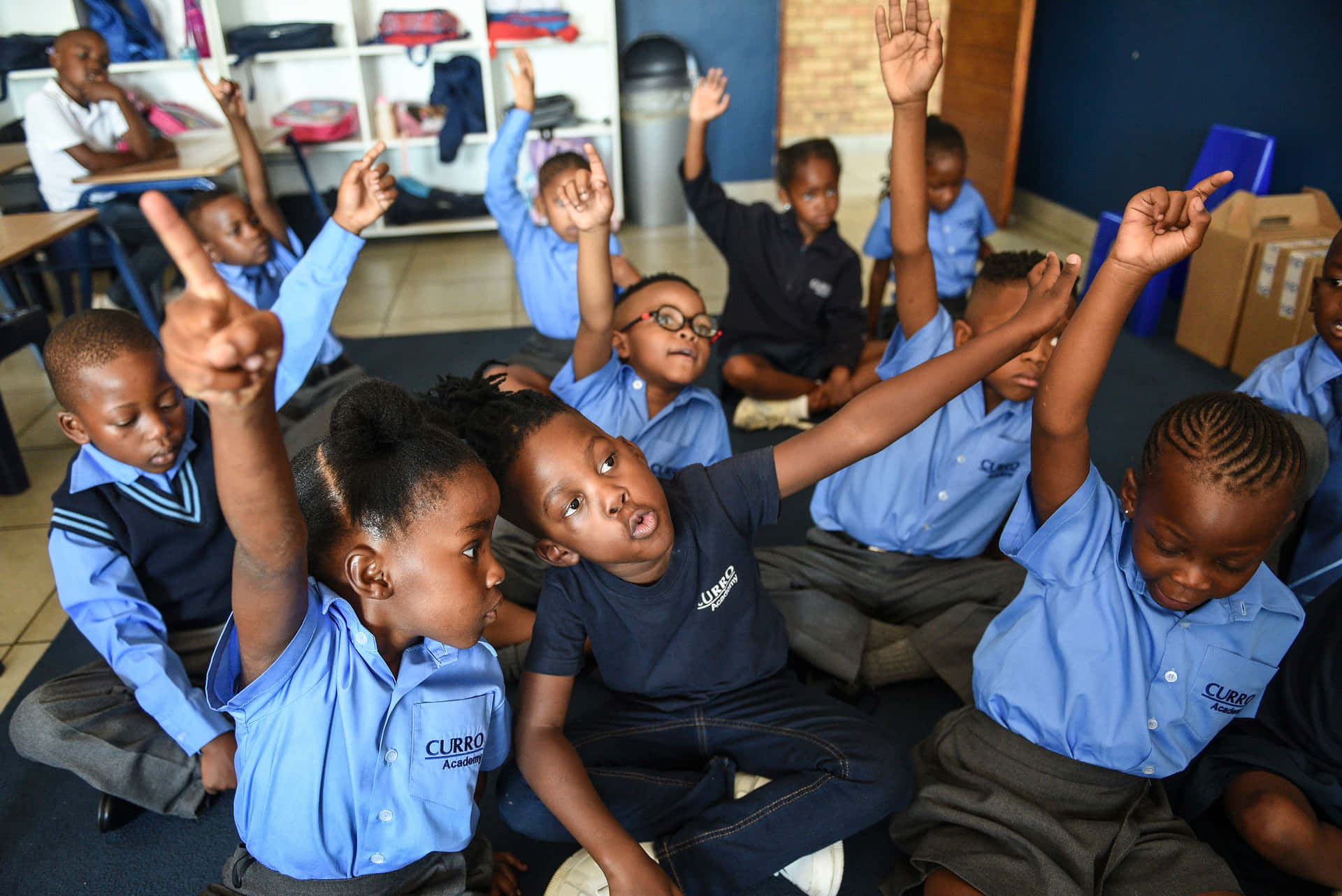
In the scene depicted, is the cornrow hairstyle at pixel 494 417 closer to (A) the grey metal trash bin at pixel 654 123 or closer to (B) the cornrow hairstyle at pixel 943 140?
(B) the cornrow hairstyle at pixel 943 140

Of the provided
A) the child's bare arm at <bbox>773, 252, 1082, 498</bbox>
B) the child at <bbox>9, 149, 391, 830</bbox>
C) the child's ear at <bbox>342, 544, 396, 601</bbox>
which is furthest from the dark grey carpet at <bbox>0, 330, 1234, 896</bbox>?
the child's ear at <bbox>342, 544, 396, 601</bbox>

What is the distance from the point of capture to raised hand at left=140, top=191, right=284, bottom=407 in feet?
2.03

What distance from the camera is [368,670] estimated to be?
3.38ft

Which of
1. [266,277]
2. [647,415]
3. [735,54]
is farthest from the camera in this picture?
[735,54]

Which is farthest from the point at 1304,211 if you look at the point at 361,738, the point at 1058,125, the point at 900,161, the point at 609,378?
the point at 361,738

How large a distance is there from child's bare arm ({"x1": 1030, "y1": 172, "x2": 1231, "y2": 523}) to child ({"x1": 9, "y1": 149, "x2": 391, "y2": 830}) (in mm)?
992

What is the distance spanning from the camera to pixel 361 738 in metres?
1.03

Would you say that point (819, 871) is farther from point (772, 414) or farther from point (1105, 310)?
point (772, 414)

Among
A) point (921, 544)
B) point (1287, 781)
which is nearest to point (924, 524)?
point (921, 544)

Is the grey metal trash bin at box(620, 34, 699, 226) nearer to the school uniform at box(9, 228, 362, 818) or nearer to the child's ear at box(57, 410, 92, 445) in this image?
the school uniform at box(9, 228, 362, 818)

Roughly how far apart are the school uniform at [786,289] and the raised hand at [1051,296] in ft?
5.38

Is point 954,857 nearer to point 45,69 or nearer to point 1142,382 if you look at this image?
point 1142,382

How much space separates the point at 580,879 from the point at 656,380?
939 millimetres

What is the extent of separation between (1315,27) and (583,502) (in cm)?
310
